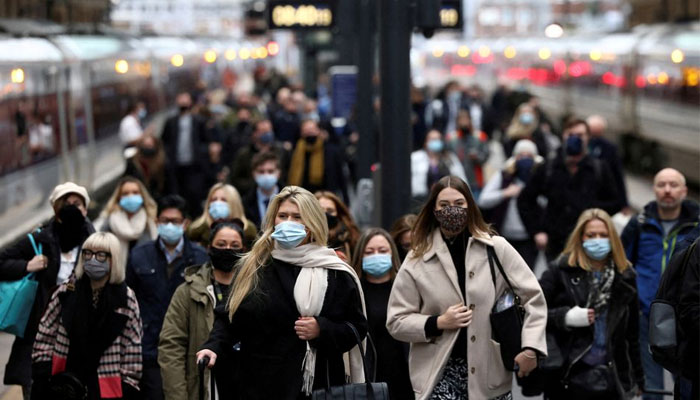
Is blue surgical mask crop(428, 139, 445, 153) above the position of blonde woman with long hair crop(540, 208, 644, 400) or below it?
above

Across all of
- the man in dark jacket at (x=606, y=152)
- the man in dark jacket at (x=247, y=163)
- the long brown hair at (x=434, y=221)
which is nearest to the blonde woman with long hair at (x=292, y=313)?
the long brown hair at (x=434, y=221)

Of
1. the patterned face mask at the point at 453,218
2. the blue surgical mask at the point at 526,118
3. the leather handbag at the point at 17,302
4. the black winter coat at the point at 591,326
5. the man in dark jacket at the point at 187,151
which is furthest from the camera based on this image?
the man in dark jacket at the point at 187,151

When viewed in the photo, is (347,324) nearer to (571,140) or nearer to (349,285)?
(349,285)

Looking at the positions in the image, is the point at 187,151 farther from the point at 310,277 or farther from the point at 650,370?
the point at 310,277

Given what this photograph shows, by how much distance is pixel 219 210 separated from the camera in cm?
908

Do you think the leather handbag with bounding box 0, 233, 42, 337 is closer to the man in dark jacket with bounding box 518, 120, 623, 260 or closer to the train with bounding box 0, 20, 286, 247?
the man in dark jacket with bounding box 518, 120, 623, 260

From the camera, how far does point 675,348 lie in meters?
5.55

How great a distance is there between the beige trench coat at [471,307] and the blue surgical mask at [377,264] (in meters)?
0.93

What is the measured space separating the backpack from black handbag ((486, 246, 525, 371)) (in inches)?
27.6

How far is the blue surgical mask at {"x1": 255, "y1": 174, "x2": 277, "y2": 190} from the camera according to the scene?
10734 millimetres

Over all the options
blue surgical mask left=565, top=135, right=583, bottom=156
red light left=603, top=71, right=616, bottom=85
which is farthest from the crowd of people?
red light left=603, top=71, right=616, bottom=85

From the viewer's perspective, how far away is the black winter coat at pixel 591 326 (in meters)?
7.32

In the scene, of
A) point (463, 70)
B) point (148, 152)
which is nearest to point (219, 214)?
point (148, 152)

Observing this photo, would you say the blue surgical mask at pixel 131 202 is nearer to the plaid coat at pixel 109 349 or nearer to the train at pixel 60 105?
the plaid coat at pixel 109 349
